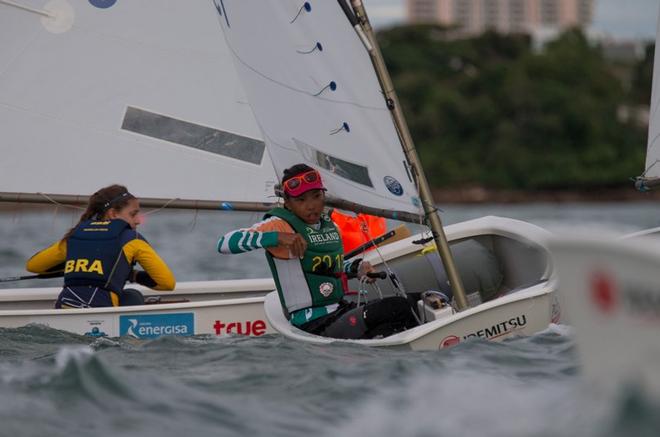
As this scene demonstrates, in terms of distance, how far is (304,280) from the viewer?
577 centimetres

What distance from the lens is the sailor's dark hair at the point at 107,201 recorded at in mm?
6430

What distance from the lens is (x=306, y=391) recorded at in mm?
4543

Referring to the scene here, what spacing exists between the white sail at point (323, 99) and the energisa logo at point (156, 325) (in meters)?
1.03

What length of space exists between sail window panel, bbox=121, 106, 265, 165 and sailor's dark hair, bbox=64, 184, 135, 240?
1098mm

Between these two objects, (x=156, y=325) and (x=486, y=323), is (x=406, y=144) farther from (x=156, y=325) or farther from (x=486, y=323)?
(x=156, y=325)

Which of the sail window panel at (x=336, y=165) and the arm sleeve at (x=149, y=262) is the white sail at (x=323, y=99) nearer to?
the sail window panel at (x=336, y=165)

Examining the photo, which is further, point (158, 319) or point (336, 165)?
point (158, 319)

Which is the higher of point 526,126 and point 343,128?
point 526,126

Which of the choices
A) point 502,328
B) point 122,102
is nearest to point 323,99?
point 502,328

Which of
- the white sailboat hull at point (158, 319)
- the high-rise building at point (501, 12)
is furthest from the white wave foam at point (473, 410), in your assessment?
the high-rise building at point (501, 12)

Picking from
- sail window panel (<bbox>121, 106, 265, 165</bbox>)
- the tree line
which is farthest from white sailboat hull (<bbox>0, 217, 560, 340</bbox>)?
the tree line

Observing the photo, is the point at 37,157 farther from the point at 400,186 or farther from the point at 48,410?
the point at 48,410

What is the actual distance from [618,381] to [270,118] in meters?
3.20

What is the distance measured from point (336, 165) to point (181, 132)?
5.99 ft
